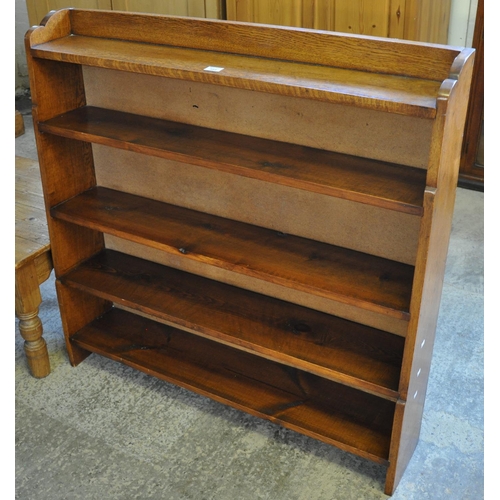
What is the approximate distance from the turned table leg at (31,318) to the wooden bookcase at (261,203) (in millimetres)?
114

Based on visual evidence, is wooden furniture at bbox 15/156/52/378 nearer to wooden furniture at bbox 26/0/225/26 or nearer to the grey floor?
the grey floor

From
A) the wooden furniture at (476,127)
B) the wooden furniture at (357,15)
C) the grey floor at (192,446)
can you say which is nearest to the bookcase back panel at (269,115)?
the grey floor at (192,446)

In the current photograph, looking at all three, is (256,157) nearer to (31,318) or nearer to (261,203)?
(261,203)

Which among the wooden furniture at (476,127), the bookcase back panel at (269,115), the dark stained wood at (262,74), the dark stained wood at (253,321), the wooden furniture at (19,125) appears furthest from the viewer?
the wooden furniture at (19,125)

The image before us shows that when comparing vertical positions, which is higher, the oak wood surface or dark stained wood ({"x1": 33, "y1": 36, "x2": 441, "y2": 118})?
A: the oak wood surface

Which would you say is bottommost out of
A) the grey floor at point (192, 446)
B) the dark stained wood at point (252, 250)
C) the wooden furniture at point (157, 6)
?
the grey floor at point (192, 446)

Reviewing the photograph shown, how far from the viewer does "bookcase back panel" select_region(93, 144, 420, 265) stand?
2.33 metres

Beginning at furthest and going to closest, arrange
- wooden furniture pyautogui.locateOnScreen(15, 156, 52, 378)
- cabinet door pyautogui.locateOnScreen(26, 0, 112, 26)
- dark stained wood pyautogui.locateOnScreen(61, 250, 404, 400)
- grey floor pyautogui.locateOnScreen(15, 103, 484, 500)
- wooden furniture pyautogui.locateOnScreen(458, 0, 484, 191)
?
cabinet door pyautogui.locateOnScreen(26, 0, 112, 26)
wooden furniture pyautogui.locateOnScreen(458, 0, 484, 191)
wooden furniture pyautogui.locateOnScreen(15, 156, 52, 378)
grey floor pyautogui.locateOnScreen(15, 103, 484, 500)
dark stained wood pyautogui.locateOnScreen(61, 250, 404, 400)

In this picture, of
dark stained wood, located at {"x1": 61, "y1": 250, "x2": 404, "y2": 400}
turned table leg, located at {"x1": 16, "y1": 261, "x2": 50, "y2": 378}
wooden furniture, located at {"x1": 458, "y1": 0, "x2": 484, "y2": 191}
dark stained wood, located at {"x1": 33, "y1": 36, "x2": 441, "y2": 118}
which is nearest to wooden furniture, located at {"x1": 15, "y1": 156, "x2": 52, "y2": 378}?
turned table leg, located at {"x1": 16, "y1": 261, "x2": 50, "y2": 378}

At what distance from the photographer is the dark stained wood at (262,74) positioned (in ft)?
6.01

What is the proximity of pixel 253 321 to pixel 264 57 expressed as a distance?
975 mm

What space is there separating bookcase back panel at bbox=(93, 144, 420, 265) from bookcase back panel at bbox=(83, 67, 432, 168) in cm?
20

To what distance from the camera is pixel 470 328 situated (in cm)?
324

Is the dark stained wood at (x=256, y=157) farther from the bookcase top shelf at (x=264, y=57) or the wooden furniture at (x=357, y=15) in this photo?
the wooden furniture at (x=357, y=15)
